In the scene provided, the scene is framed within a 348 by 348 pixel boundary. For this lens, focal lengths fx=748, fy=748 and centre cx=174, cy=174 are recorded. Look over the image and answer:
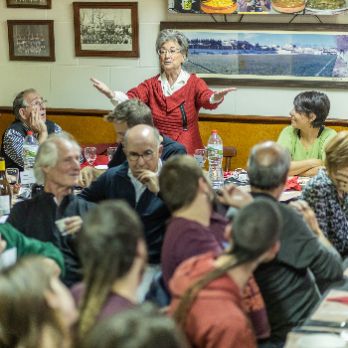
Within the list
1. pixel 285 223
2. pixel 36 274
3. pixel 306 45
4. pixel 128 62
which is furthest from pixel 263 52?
pixel 36 274

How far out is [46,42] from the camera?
21.2 ft

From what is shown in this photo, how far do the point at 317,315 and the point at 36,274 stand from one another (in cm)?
115

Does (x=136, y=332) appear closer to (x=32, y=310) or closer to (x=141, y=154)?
(x=32, y=310)

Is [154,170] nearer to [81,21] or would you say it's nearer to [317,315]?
[317,315]

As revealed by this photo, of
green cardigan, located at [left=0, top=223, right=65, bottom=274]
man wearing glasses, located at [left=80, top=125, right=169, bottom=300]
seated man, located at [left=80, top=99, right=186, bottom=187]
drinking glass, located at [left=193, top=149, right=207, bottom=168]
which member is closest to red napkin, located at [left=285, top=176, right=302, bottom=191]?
drinking glass, located at [left=193, top=149, right=207, bottom=168]

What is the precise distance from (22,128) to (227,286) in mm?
3248

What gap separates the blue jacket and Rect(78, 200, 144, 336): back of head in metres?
1.45

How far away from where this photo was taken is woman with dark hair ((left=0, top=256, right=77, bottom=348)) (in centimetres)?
174

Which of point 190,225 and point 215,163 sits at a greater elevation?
point 190,225

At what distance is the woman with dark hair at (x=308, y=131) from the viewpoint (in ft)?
16.2

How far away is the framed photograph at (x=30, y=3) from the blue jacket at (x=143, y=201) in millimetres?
3153

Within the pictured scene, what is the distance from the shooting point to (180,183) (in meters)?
2.53

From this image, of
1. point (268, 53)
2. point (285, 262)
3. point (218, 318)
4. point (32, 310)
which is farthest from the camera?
point (268, 53)

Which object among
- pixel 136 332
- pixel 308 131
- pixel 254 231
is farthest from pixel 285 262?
pixel 308 131
